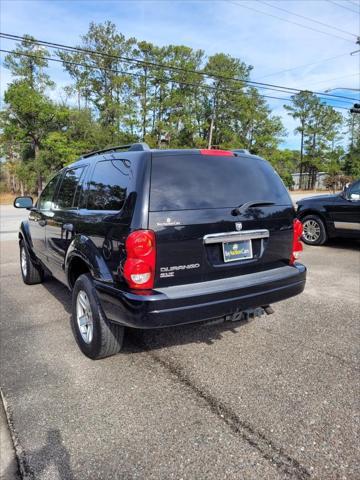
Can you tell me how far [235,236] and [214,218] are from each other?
0.26m

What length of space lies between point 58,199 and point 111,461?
320 centimetres

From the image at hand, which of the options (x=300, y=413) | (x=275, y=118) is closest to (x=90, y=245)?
(x=300, y=413)

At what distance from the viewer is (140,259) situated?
2812 millimetres

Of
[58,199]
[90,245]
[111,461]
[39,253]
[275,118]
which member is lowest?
[111,461]

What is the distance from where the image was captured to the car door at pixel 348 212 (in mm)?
8180

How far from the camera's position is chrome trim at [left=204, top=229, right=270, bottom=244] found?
10.0 ft

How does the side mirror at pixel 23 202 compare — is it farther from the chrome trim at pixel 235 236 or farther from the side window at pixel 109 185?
the chrome trim at pixel 235 236

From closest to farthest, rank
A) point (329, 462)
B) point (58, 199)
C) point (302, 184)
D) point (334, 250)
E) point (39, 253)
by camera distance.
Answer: point (329, 462)
point (58, 199)
point (39, 253)
point (334, 250)
point (302, 184)

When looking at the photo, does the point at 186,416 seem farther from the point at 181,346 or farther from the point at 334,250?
the point at 334,250

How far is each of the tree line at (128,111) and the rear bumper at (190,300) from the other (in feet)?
120

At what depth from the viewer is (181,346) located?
3809 millimetres

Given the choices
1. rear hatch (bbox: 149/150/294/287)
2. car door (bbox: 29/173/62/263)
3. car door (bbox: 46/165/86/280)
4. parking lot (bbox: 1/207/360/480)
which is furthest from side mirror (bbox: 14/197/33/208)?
rear hatch (bbox: 149/150/294/287)

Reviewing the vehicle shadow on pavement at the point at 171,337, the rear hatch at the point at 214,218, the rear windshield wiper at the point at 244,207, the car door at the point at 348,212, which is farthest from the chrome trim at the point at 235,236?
the car door at the point at 348,212

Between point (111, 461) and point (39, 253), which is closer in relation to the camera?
point (111, 461)
